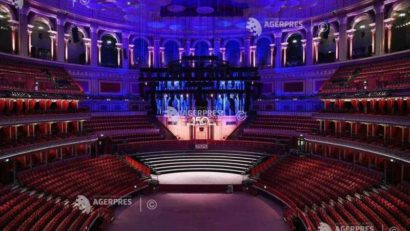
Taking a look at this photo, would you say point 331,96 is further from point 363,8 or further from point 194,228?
point 194,228

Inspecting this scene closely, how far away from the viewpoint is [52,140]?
72.7 feet

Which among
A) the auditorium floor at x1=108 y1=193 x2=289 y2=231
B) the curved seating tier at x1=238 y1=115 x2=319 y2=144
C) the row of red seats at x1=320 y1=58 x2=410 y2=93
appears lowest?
the auditorium floor at x1=108 y1=193 x2=289 y2=231

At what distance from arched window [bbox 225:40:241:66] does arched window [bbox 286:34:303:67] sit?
16.8 ft

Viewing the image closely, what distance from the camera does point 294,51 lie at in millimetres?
33500

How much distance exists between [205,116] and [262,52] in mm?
9220

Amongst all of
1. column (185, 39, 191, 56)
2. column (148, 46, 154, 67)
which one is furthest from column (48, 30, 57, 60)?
column (185, 39, 191, 56)

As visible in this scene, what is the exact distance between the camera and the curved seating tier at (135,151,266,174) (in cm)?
2698

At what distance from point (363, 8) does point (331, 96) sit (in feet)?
24.2

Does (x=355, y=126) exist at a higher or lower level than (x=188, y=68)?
lower

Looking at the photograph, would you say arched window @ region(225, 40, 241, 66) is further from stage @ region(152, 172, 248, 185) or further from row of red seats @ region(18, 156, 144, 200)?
row of red seats @ region(18, 156, 144, 200)

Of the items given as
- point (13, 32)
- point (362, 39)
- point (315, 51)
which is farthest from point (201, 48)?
point (13, 32)

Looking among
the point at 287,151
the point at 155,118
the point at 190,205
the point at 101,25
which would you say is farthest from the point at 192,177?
the point at 101,25

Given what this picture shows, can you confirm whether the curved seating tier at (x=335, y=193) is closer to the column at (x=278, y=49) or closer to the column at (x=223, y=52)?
the column at (x=278, y=49)

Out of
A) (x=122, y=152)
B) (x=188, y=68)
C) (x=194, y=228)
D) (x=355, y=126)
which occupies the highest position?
(x=188, y=68)
